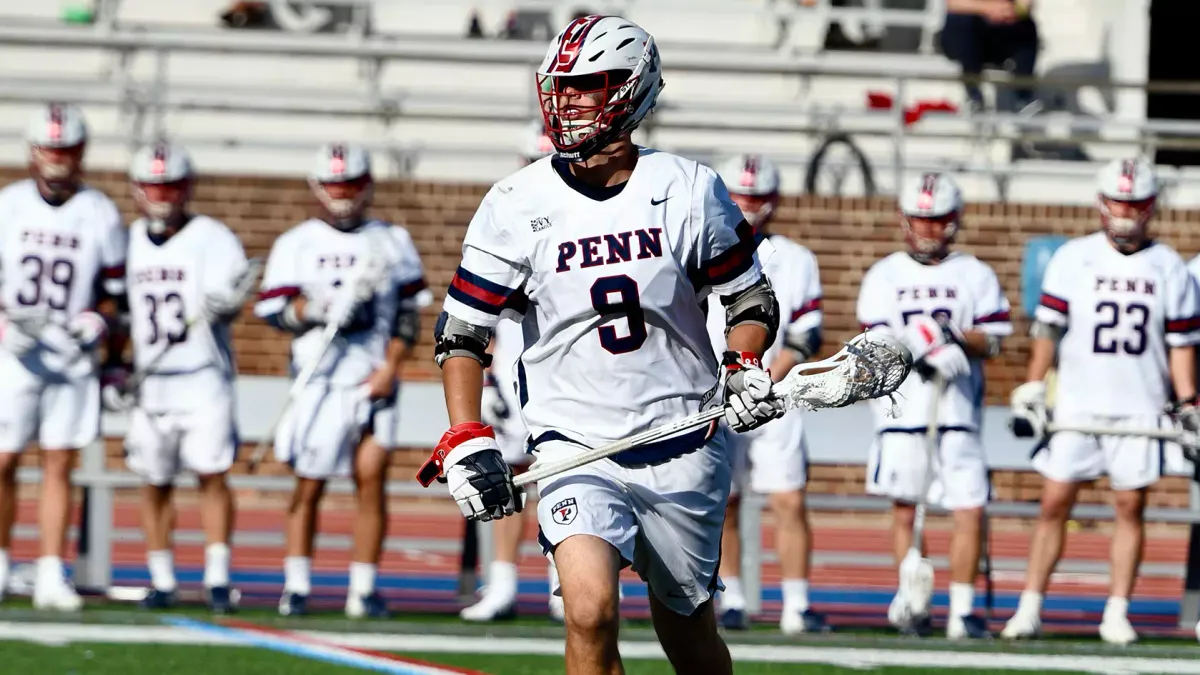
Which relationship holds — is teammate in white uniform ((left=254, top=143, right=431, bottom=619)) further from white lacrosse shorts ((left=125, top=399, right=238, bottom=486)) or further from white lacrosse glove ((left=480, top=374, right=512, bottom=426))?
white lacrosse glove ((left=480, top=374, right=512, bottom=426))

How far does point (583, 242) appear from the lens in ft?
17.3

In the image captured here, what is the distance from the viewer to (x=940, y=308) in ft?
30.3

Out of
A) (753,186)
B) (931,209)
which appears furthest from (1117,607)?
(753,186)

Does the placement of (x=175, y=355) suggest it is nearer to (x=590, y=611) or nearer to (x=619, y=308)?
(x=619, y=308)

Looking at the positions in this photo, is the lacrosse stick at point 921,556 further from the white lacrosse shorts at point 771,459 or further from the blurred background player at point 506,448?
the blurred background player at point 506,448

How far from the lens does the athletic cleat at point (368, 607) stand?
30.0 feet

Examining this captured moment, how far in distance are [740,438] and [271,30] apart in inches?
343

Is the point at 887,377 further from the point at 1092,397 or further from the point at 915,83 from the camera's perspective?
the point at 915,83

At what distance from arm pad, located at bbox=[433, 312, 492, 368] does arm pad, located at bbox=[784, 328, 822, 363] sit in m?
3.82

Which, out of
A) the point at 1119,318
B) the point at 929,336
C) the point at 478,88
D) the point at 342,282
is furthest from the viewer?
the point at 478,88

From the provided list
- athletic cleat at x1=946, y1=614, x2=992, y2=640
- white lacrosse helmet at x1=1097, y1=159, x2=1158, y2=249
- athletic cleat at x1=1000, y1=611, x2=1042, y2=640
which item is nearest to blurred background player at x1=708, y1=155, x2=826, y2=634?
athletic cleat at x1=946, y1=614, x2=992, y2=640

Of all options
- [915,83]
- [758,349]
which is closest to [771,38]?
[915,83]

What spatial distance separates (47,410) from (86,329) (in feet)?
1.44

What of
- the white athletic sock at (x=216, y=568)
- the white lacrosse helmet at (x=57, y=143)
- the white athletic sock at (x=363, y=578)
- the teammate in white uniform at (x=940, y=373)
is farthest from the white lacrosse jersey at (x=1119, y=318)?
the white lacrosse helmet at (x=57, y=143)
